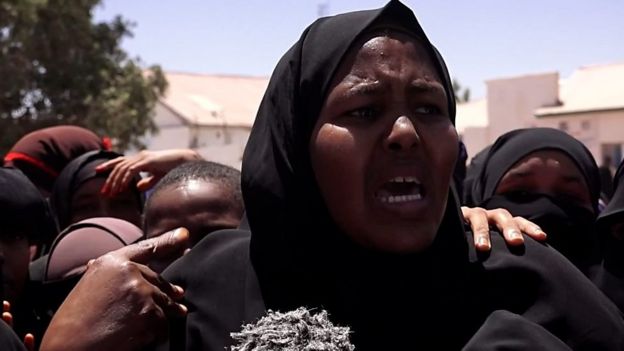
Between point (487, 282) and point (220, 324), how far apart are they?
63 cm

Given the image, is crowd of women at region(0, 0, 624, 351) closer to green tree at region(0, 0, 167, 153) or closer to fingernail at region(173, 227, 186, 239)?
fingernail at region(173, 227, 186, 239)

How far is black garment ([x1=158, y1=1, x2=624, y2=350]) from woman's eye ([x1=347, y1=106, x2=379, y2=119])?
0.09 meters

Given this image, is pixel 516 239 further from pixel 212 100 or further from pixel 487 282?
pixel 212 100

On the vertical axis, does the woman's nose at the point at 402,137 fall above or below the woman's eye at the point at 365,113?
below

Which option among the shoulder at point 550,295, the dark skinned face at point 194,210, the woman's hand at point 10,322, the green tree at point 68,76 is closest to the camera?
the shoulder at point 550,295

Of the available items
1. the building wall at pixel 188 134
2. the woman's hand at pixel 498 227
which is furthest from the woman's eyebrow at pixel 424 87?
the building wall at pixel 188 134

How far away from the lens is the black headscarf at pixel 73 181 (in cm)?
447

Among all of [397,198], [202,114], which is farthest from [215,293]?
[202,114]

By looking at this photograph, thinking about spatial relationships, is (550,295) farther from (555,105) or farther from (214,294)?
(555,105)

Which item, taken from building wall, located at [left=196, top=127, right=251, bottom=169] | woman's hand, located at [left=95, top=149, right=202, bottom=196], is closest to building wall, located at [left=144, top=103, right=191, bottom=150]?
building wall, located at [left=196, top=127, right=251, bottom=169]

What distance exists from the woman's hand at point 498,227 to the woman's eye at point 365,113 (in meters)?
0.39

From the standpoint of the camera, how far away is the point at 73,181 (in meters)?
4.49

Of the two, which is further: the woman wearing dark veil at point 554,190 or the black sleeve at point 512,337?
the woman wearing dark veil at point 554,190

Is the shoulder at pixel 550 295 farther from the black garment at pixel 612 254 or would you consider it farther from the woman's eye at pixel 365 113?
the black garment at pixel 612 254
